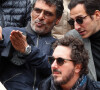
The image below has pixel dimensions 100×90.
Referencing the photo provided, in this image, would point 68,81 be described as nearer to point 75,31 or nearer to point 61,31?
point 75,31

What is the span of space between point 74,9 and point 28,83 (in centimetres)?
114

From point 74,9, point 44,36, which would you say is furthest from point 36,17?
point 74,9

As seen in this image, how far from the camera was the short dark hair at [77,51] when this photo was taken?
10.3ft

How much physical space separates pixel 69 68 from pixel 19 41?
0.58 metres

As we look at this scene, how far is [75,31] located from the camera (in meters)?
Result: 3.42

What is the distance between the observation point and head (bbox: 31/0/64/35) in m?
3.63

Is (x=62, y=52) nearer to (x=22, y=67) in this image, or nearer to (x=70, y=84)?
(x=70, y=84)

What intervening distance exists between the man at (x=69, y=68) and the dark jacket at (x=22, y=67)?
0.12 m

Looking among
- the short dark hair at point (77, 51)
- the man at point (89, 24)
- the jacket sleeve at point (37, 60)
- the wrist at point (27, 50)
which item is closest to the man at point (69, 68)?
the short dark hair at point (77, 51)

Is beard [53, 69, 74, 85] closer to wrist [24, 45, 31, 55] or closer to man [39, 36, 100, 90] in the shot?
man [39, 36, 100, 90]

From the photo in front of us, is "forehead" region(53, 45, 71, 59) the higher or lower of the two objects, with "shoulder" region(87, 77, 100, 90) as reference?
higher

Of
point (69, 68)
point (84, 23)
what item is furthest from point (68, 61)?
point (84, 23)

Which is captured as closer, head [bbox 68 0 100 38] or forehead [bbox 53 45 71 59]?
forehead [bbox 53 45 71 59]

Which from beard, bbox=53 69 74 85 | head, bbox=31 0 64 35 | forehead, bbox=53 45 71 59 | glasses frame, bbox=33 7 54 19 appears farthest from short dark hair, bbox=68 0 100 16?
beard, bbox=53 69 74 85
